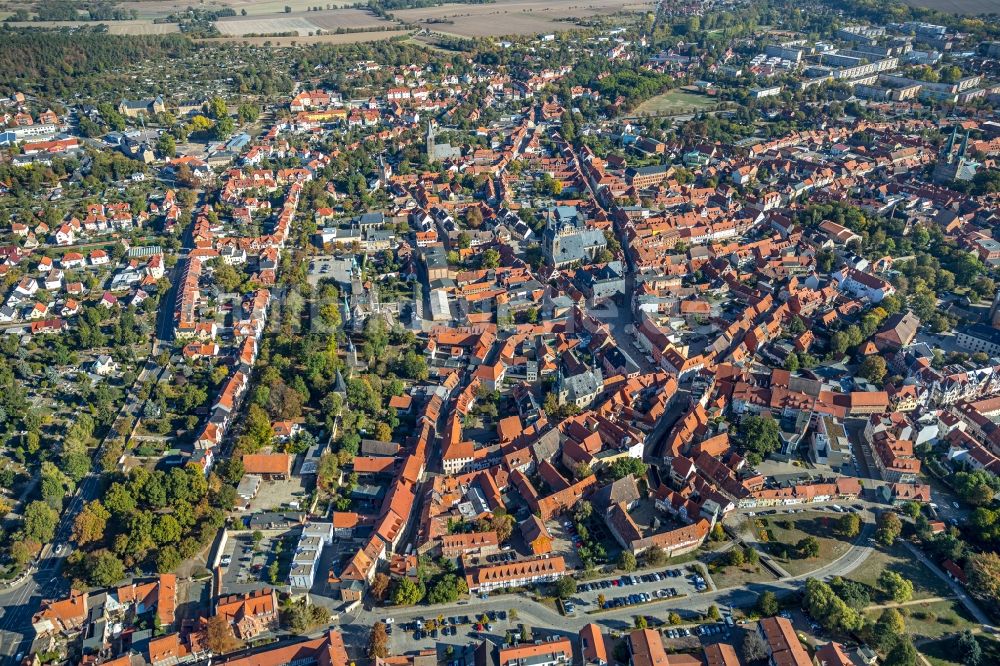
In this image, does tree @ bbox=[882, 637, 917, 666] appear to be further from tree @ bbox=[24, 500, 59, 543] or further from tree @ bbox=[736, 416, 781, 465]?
tree @ bbox=[24, 500, 59, 543]

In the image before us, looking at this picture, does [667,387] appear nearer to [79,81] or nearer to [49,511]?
[49,511]

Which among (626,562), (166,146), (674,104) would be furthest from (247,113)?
(626,562)

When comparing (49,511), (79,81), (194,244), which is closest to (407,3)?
(79,81)

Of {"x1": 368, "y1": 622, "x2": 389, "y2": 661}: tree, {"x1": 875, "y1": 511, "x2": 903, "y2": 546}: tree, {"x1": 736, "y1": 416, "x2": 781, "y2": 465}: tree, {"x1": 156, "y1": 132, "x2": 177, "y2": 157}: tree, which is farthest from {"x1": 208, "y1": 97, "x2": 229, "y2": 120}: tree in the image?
{"x1": 875, "y1": 511, "x2": 903, "y2": 546}: tree

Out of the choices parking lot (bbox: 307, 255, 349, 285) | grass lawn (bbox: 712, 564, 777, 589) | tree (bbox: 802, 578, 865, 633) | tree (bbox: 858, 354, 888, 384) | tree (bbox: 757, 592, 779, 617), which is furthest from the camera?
parking lot (bbox: 307, 255, 349, 285)

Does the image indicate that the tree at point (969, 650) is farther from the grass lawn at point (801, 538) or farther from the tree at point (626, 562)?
the tree at point (626, 562)

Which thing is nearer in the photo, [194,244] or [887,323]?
[887,323]
